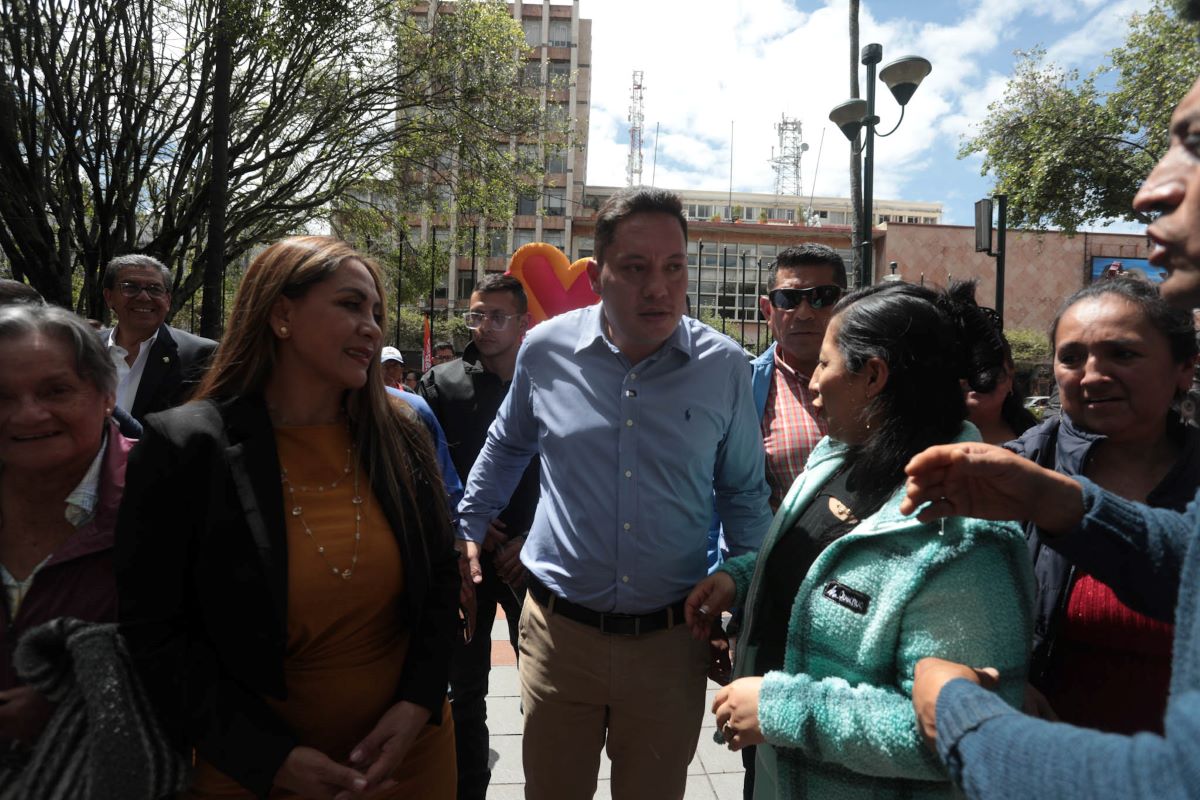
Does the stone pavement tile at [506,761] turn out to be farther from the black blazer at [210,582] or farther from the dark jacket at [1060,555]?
the dark jacket at [1060,555]

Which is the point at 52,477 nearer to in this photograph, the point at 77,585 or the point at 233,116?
the point at 77,585

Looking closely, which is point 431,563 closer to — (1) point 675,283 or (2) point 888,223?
(1) point 675,283

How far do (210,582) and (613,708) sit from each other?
1.24 meters

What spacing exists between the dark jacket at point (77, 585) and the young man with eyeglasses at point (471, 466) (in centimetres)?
145

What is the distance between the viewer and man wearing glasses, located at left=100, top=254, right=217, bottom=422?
3875 millimetres

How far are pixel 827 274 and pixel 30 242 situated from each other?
11428 mm

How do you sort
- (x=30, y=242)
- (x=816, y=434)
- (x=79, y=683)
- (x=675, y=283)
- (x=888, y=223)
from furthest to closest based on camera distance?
(x=888, y=223), (x=30, y=242), (x=816, y=434), (x=675, y=283), (x=79, y=683)

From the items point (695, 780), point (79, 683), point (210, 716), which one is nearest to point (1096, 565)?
point (210, 716)

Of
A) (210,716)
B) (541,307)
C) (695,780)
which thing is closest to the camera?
(210,716)

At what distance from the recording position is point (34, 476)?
1.74 metres

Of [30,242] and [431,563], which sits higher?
[30,242]

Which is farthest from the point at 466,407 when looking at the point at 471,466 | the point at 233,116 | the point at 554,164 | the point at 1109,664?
the point at 554,164

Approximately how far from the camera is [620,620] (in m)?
2.26

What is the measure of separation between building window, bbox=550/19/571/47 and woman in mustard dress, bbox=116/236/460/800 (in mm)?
61932
